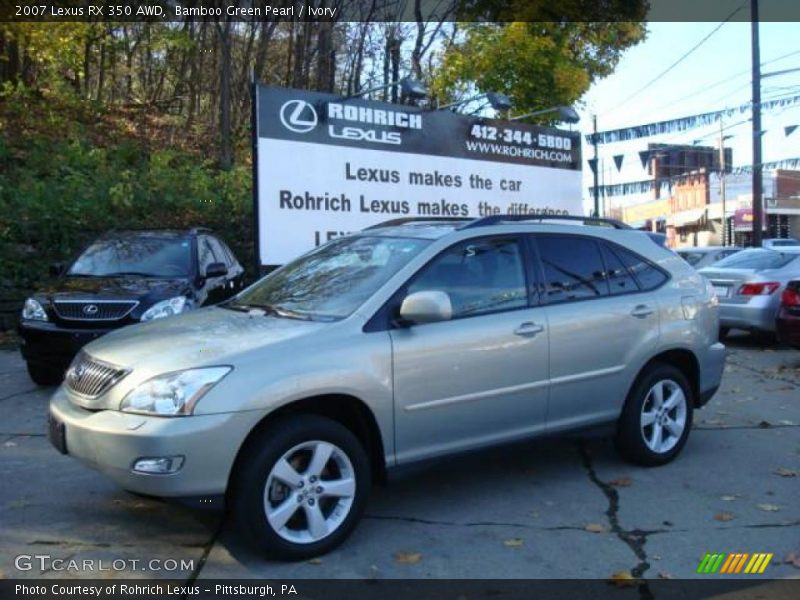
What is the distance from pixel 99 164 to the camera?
17031 millimetres

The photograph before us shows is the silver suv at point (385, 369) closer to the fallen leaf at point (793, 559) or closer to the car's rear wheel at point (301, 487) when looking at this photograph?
the car's rear wheel at point (301, 487)

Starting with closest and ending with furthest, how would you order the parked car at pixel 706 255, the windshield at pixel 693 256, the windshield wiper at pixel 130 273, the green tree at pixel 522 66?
the windshield wiper at pixel 130 273 → the parked car at pixel 706 255 → the windshield at pixel 693 256 → the green tree at pixel 522 66

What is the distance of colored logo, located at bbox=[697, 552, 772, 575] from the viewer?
155 inches

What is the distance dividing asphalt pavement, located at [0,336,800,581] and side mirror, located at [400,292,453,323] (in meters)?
0.94

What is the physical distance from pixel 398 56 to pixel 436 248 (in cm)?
2309

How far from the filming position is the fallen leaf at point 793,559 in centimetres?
398

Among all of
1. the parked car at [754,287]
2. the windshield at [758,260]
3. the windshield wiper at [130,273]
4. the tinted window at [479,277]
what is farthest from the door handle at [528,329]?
the windshield at [758,260]

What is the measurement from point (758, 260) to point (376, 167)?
5879mm

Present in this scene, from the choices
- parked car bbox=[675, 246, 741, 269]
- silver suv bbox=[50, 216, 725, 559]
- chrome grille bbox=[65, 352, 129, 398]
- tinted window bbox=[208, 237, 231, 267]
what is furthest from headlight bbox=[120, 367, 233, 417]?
parked car bbox=[675, 246, 741, 269]

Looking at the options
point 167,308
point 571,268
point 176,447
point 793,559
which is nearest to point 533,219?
point 571,268

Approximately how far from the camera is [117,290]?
7.77 m

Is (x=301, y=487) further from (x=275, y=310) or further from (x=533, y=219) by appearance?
(x=533, y=219)

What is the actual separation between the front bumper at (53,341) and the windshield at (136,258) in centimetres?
102

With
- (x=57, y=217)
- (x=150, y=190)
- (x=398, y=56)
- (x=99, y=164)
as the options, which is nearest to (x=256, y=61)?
(x=398, y=56)
